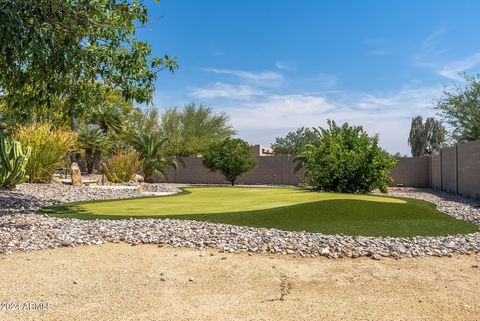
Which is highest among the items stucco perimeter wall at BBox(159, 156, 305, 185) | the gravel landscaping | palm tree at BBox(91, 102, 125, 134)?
palm tree at BBox(91, 102, 125, 134)

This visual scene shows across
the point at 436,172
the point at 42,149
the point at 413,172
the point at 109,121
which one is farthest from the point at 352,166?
the point at 109,121

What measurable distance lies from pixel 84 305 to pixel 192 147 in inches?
1290

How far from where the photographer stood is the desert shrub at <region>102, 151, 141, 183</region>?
2112 cm

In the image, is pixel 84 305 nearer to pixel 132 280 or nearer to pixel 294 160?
pixel 132 280

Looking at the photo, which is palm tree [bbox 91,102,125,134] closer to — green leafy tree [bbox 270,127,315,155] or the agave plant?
the agave plant

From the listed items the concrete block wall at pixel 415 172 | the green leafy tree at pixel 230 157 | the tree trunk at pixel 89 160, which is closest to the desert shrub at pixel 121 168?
the green leafy tree at pixel 230 157

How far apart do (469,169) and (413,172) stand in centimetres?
995

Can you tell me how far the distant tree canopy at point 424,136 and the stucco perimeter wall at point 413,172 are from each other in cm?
2111

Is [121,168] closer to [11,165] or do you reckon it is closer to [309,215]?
[11,165]

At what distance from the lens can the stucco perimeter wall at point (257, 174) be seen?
2848 centimetres

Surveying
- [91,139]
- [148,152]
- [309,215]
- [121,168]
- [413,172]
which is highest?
[91,139]

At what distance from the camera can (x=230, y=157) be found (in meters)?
25.1

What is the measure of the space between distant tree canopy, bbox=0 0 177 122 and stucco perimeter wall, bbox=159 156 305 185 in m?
17.6

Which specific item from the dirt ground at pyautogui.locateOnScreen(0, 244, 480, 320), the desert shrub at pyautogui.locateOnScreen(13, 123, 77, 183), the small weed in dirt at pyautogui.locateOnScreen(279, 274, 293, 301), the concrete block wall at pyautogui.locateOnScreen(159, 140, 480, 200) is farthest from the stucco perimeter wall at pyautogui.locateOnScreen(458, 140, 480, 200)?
the desert shrub at pyautogui.locateOnScreen(13, 123, 77, 183)
